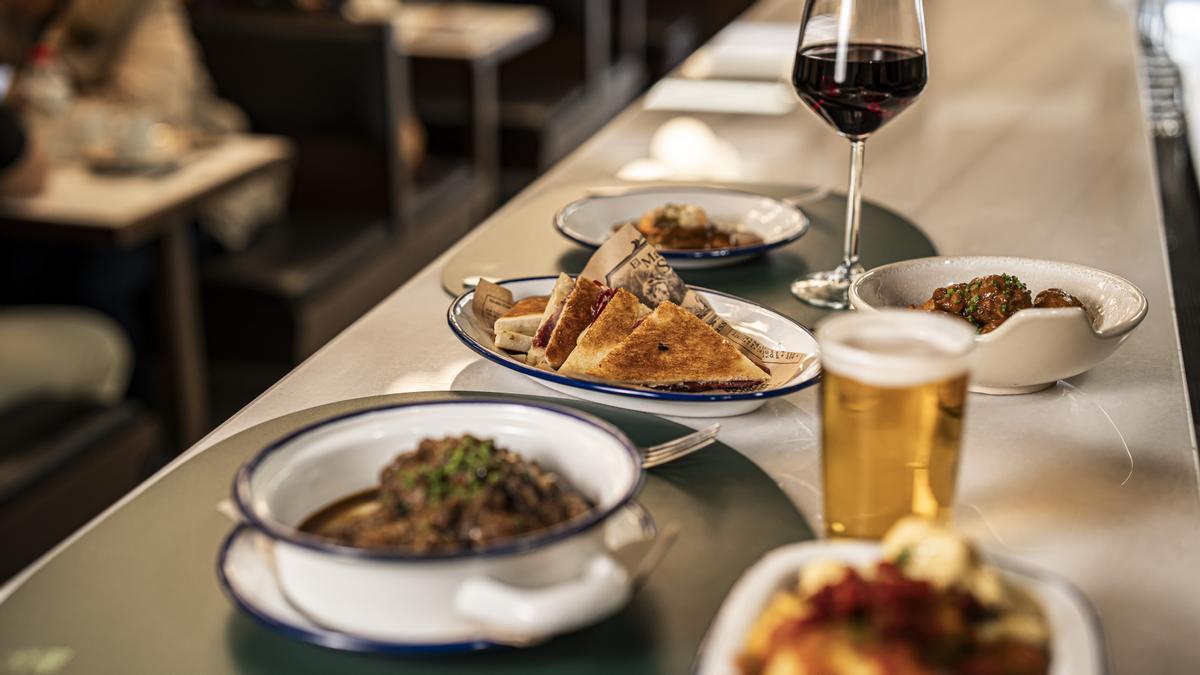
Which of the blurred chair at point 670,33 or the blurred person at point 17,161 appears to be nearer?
the blurred person at point 17,161

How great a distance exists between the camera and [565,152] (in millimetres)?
4301

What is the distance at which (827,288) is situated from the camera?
112 cm

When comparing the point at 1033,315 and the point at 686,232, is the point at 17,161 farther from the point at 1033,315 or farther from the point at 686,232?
the point at 1033,315

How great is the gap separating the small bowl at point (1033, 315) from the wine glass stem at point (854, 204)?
13cm

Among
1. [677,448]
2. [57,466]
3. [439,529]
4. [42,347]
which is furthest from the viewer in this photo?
[42,347]

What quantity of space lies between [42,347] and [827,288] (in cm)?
159

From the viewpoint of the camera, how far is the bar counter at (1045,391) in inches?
27.5

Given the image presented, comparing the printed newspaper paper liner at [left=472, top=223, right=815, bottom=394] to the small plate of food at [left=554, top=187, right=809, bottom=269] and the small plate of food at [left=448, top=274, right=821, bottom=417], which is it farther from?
the small plate of food at [left=554, top=187, right=809, bottom=269]

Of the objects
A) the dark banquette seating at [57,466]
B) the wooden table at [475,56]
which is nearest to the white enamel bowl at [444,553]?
the dark banquette seating at [57,466]

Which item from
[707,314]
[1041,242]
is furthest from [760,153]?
[707,314]

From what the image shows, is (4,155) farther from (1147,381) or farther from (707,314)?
(1147,381)

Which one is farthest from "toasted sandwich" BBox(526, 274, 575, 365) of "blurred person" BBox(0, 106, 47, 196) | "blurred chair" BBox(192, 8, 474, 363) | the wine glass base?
"blurred chair" BBox(192, 8, 474, 363)

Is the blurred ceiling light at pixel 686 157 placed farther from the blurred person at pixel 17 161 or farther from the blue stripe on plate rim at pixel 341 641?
the blurred person at pixel 17 161

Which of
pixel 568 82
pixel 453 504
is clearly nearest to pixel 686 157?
pixel 453 504
